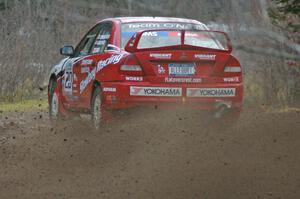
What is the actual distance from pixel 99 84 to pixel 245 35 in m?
6.41

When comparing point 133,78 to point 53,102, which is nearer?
point 133,78

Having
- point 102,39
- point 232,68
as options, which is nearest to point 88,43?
point 102,39

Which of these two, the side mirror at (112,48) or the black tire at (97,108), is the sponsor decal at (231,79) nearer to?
the side mirror at (112,48)

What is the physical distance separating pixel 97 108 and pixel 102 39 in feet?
3.79

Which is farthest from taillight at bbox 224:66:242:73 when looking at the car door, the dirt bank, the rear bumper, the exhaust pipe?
the car door

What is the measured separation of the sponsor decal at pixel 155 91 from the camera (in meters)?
9.70

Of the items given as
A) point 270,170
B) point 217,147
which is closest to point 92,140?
point 217,147

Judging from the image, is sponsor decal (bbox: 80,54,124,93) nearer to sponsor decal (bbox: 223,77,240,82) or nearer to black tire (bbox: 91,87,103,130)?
black tire (bbox: 91,87,103,130)

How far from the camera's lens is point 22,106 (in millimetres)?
17391

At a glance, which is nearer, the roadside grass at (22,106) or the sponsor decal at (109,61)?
the sponsor decal at (109,61)

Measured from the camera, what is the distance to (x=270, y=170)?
7625 millimetres

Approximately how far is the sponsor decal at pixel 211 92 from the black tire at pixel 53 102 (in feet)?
11.4

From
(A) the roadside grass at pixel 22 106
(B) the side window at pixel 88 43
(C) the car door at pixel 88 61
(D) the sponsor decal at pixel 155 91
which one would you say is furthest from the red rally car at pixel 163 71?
(A) the roadside grass at pixel 22 106

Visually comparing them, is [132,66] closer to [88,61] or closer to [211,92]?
[211,92]
